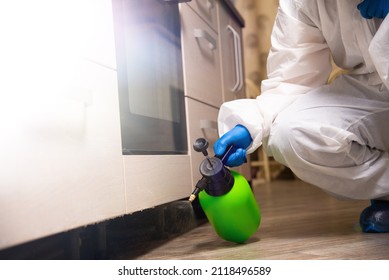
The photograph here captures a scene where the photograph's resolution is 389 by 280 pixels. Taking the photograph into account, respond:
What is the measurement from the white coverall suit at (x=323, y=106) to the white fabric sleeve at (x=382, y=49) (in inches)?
5.3

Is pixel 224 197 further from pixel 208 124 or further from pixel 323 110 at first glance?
pixel 208 124

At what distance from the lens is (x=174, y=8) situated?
94 cm

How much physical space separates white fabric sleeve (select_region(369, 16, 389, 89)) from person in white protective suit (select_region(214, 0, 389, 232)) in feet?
0.40

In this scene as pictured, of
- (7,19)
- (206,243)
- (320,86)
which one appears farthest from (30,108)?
(320,86)

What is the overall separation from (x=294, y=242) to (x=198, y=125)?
0.36 meters

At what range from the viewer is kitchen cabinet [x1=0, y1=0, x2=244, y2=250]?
502 millimetres

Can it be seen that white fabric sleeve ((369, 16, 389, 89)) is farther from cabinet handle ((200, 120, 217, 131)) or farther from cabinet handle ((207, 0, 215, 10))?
cabinet handle ((207, 0, 215, 10))

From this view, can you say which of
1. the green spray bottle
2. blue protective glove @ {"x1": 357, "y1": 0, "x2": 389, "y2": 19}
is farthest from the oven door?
blue protective glove @ {"x1": 357, "y1": 0, "x2": 389, "y2": 19}

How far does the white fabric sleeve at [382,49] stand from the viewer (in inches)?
24.7

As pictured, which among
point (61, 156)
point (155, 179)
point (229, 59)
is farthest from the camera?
point (229, 59)

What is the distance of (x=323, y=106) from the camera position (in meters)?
0.82

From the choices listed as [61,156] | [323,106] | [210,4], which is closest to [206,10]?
[210,4]

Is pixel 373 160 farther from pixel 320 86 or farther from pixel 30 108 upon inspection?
pixel 30 108

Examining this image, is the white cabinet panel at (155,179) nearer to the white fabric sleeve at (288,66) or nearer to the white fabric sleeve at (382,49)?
the white fabric sleeve at (288,66)
